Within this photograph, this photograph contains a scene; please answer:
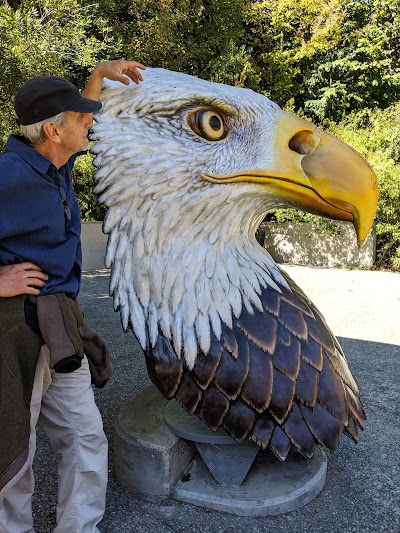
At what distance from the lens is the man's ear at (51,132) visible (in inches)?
59.8

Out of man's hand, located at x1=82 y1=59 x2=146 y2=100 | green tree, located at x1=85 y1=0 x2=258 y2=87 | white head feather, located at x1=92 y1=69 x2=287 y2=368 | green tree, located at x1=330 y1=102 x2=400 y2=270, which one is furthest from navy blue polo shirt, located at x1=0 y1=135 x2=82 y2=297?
green tree, located at x1=330 y1=102 x2=400 y2=270

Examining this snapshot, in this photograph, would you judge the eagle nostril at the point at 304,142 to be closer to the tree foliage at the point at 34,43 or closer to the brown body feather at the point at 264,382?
the brown body feather at the point at 264,382

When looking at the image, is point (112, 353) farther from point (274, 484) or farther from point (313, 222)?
point (313, 222)

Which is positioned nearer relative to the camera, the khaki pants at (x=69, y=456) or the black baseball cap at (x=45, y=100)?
the black baseball cap at (x=45, y=100)

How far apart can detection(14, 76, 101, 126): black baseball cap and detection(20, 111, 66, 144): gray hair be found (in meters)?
0.01

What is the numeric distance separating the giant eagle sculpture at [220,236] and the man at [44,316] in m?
0.20

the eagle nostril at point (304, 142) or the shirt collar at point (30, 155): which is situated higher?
the eagle nostril at point (304, 142)

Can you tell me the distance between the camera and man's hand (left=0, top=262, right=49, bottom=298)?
1453 millimetres

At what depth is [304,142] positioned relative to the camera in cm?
173

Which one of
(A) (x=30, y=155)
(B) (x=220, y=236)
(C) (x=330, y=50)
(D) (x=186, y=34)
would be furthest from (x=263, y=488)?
(C) (x=330, y=50)

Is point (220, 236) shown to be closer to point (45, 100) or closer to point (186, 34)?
point (45, 100)

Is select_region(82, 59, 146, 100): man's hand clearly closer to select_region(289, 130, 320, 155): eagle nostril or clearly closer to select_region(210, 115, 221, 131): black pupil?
select_region(210, 115, 221, 131): black pupil

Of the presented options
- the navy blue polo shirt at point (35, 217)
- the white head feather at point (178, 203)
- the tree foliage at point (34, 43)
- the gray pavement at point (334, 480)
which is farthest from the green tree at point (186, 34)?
the navy blue polo shirt at point (35, 217)

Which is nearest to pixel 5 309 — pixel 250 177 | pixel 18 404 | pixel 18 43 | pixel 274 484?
pixel 18 404
